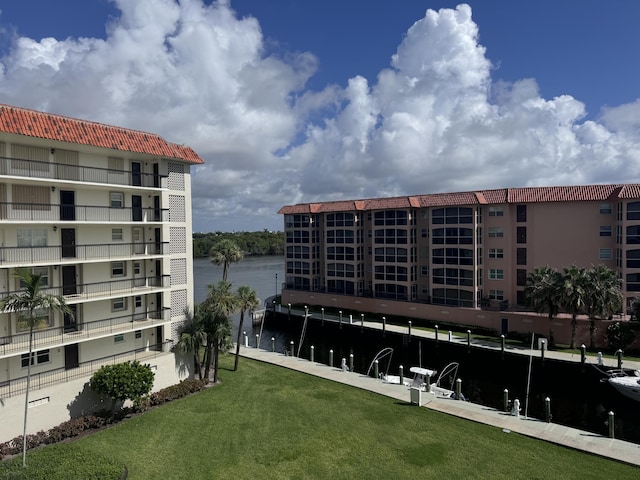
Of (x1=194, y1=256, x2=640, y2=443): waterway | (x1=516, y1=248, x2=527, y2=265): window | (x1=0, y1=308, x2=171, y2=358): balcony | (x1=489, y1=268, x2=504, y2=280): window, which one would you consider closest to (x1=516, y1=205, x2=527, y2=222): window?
(x1=516, y1=248, x2=527, y2=265): window

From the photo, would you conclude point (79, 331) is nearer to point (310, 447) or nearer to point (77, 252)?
point (77, 252)

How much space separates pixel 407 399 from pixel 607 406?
49.4 feet

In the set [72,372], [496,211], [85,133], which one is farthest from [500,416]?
[496,211]

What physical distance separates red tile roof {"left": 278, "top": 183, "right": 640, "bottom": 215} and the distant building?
0.11m

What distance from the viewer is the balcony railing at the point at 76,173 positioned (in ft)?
74.3

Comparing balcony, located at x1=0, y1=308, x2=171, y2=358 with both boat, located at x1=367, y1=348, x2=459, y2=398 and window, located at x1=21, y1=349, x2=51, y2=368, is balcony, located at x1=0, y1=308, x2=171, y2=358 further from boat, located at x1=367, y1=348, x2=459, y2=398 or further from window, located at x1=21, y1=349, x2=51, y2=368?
boat, located at x1=367, y1=348, x2=459, y2=398

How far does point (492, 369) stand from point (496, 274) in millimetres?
15459

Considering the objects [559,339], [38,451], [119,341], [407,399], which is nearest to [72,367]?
[119,341]

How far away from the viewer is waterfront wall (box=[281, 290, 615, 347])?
132 ft

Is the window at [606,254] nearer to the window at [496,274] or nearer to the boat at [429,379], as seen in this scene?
the window at [496,274]

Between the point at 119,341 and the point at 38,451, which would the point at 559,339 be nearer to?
the point at 119,341

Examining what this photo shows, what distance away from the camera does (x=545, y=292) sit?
39250mm

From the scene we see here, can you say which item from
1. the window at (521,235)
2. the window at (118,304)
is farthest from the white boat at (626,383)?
the window at (118,304)

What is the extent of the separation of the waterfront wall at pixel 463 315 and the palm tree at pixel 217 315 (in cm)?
2881
